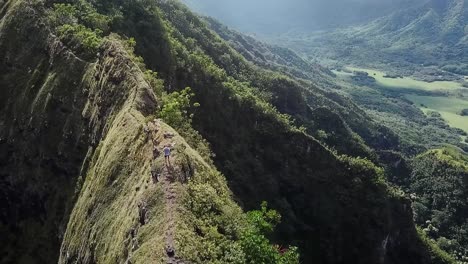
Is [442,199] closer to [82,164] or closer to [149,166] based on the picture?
[82,164]

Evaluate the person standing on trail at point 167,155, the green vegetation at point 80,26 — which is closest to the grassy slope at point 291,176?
the green vegetation at point 80,26

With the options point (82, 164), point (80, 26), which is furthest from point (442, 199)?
point (82, 164)

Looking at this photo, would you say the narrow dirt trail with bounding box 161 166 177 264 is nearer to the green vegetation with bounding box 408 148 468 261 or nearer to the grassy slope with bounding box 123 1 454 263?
the grassy slope with bounding box 123 1 454 263

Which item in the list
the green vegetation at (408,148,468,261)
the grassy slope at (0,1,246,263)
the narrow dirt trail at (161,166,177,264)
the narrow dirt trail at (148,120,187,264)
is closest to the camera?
the narrow dirt trail at (161,166,177,264)

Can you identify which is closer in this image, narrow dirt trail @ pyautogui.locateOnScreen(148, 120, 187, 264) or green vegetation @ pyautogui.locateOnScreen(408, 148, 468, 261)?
narrow dirt trail @ pyautogui.locateOnScreen(148, 120, 187, 264)

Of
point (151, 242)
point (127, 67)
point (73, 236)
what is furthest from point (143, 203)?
point (127, 67)

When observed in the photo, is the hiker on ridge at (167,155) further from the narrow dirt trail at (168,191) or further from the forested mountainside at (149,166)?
the forested mountainside at (149,166)

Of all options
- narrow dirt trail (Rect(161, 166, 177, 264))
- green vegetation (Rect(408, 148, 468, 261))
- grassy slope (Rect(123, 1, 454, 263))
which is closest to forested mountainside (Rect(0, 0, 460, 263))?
narrow dirt trail (Rect(161, 166, 177, 264))

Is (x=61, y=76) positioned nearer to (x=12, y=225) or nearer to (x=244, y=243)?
(x=12, y=225)
